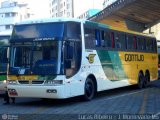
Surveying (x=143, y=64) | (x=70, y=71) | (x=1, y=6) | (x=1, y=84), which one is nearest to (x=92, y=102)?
(x=70, y=71)

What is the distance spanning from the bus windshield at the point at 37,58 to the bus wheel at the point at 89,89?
1.89 meters

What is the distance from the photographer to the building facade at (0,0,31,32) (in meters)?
104

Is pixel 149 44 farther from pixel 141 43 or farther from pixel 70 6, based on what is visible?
pixel 70 6

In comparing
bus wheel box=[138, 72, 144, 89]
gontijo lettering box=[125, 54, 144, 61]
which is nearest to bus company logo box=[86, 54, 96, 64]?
gontijo lettering box=[125, 54, 144, 61]

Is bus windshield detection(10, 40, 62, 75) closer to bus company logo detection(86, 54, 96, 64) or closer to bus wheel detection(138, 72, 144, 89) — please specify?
bus company logo detection(86, 54, 96, 64)

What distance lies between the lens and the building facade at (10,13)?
104000 mm

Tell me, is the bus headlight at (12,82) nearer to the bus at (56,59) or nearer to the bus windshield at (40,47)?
the bus at (56,59)

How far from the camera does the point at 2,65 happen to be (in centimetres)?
1680

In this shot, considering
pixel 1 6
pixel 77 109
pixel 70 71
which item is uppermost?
pixel 1 6

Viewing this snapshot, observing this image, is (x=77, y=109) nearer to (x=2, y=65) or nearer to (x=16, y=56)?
(x=16, y=56)

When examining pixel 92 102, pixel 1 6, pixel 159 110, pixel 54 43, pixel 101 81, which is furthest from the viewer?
pixel 1 6

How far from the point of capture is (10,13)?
107188 millimetres

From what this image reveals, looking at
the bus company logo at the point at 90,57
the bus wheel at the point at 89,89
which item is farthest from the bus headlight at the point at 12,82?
the bus company logo at the point at 90,57

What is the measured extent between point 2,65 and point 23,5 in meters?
101
